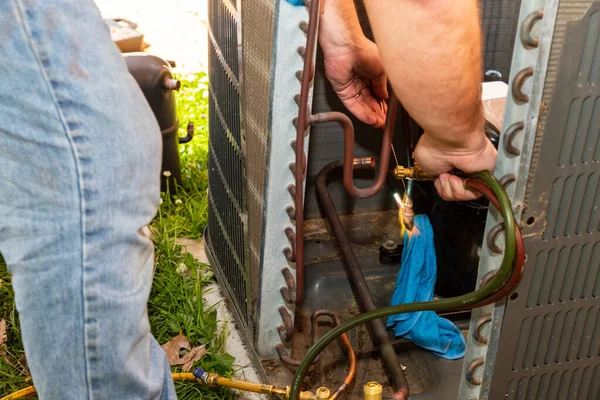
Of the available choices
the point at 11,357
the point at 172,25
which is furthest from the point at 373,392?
the point at 172,25

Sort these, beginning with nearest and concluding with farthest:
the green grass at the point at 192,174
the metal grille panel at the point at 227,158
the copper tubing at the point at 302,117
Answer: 1. the copper tubing at the point at 302,117
2. the metal grille panel at the point at 227,158
3. the green grass at the point at 192,174

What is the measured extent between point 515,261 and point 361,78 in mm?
804

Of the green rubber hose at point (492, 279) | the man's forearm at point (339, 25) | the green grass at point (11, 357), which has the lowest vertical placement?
the green grass at point (11, 357)

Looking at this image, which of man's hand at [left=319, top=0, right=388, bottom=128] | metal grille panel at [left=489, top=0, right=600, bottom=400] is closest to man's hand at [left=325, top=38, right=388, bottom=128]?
man's hand at [left=319, top=0, right=388, bottom=128]

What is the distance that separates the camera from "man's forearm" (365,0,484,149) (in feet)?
4.27

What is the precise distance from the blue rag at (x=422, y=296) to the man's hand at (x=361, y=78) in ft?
1.26

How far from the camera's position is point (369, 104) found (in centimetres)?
206

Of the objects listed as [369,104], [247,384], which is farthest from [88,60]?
[247,384]

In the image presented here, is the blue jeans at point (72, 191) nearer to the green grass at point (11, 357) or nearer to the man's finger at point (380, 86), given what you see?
the man's finger at point (380, 86)

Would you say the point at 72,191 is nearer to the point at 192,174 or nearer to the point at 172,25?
the point at 192,174

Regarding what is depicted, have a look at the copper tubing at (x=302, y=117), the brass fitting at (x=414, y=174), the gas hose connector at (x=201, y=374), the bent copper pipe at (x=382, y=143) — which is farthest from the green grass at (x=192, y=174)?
the brass fitting at (x=414, y=174)

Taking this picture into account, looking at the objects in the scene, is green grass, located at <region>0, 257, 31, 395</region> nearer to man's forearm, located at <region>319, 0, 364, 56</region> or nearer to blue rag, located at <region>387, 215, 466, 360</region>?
blue rag, located at <region>387, 215, 466, 360</region>

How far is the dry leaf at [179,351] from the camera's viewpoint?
7.82 ft

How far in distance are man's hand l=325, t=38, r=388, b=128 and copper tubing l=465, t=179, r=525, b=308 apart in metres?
0.55
